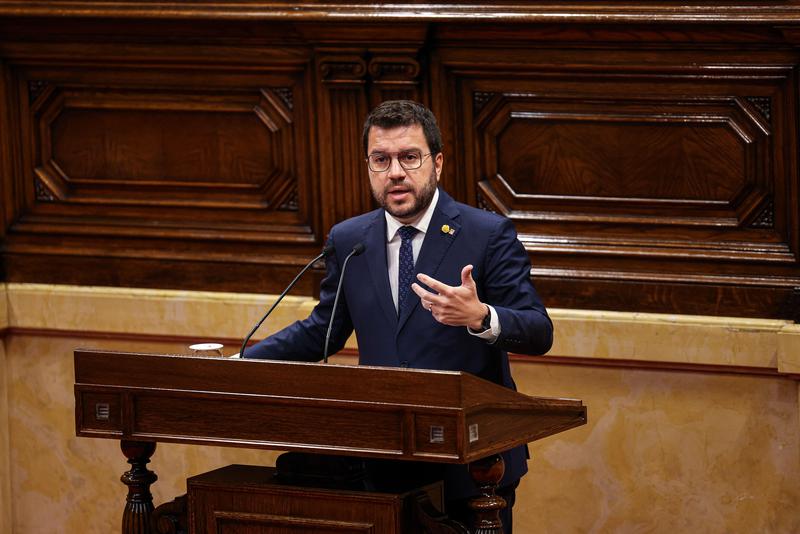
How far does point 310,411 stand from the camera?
3.39 metres

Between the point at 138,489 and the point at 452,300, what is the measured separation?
106cm

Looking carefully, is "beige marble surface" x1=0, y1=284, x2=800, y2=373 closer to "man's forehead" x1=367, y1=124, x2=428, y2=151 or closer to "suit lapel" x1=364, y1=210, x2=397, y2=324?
"suit lapel" x1=364, y1=210, x2=397, y2=324

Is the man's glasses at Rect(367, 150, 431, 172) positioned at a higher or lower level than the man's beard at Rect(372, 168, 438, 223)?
higher

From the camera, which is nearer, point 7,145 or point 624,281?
point 624,281

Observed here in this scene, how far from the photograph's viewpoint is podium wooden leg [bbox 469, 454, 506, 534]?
3410 millimetres

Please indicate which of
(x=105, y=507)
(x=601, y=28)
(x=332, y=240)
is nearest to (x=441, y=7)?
(x=601, y=28)

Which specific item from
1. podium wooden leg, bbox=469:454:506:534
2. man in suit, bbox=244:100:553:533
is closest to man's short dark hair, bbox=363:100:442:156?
man in suit, bbox=244:100:553:533

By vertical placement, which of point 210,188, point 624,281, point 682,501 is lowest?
point 682,501

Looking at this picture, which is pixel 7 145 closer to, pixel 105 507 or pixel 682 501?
pixel 105 507

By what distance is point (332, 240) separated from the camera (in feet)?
13.1

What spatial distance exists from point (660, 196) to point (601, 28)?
62 centimetres

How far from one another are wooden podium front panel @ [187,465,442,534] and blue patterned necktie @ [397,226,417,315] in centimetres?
56

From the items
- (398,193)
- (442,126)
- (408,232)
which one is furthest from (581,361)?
(398,193)

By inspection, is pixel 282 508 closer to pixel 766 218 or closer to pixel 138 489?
pixel 138 489
